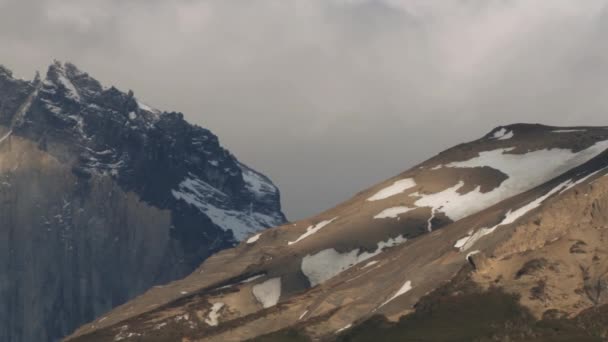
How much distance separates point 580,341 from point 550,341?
12.9ft

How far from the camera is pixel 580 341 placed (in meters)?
198

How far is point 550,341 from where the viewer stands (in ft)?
656
